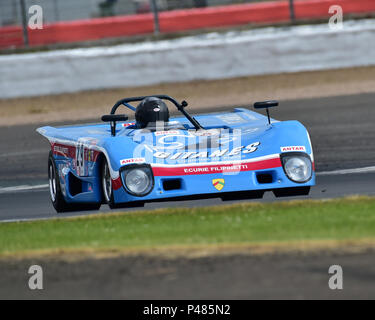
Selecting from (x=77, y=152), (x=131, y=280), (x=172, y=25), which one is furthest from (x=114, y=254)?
(x=172, y=25)

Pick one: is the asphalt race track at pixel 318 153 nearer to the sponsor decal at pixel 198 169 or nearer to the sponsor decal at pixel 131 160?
the sponsor decal at pixel 198 169

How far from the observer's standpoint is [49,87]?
810 inches

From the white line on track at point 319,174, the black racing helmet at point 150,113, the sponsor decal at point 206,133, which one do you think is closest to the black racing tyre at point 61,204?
the black racing helmet at point 150,113

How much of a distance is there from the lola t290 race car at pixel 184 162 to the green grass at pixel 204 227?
1.25 feet

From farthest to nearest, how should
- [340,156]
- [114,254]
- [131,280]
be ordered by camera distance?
[340,156], [114,254], [131,280]

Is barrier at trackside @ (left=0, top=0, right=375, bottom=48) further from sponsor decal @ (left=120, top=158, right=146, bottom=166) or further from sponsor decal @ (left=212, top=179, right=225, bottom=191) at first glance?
sponsor decal @ (left=212, top=179, right=225, bottom=191)

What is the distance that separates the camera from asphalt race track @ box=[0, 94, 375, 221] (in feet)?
35.1

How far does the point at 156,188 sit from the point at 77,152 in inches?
53.8

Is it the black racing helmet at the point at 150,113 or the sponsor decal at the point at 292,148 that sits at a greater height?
the black racing helmet at the point at 150,113

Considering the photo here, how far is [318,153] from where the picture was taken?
532 inches

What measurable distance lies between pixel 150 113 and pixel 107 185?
1.13 meters

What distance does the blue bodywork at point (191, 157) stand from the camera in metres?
9.07

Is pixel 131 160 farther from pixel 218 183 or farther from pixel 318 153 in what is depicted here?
pixel 318 153
